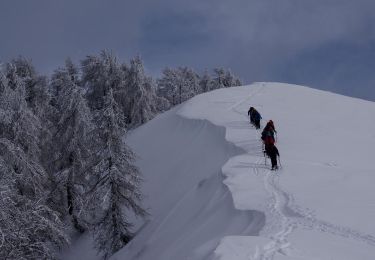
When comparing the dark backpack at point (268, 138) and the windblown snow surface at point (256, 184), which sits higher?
the dark backpack at point (268, 138)

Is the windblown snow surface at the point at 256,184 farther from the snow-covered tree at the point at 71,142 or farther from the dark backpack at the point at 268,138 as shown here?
the snow-covered tree at the point at 71,142

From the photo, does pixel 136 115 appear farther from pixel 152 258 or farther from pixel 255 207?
pixel 255 207

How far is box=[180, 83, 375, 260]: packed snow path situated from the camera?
9.57 meters

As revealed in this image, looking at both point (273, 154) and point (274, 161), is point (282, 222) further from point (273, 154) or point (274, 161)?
point (273, 154)

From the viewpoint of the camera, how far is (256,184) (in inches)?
661

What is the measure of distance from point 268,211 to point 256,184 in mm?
3774

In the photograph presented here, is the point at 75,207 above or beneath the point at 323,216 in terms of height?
beneath

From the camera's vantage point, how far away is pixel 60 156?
29.5 metres

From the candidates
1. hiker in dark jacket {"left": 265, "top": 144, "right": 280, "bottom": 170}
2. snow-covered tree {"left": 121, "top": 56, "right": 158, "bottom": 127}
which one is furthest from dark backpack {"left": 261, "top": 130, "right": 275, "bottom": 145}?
snow-covered tree {"left": 121, "top": 56, "right": 158, "bottom": 127}

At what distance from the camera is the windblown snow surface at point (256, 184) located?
420 inches

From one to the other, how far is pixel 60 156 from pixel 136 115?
72.8 ft

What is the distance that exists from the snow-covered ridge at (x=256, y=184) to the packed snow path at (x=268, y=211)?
27 millimetres

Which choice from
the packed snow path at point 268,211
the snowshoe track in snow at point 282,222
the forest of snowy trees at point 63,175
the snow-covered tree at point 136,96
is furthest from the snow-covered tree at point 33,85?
the snowshoe track in snow at point 282,222

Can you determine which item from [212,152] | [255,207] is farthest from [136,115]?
[255,207]
